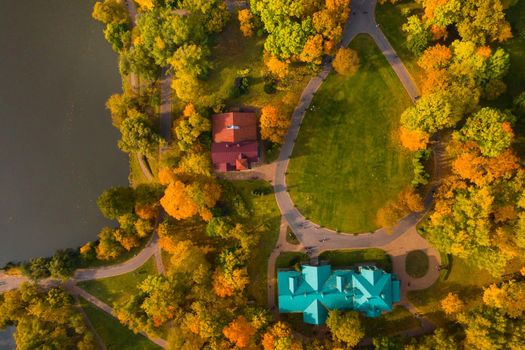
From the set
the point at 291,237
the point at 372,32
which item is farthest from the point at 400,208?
the point at 372,32

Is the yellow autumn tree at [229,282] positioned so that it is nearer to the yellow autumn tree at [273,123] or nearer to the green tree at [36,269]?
the yellow autumn tree at [273,123]

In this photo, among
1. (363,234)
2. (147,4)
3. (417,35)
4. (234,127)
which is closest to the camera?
A: (417,35)

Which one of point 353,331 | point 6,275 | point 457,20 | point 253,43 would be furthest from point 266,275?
point 457,20

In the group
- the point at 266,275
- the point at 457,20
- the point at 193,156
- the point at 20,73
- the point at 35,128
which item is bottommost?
the point at 266,275

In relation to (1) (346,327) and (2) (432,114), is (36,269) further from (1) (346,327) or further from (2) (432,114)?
(2) (432,114)

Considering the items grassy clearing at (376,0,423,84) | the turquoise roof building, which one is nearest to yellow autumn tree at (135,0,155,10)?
grassy clearing at (376,0,423,84)

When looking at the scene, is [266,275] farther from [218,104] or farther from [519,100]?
[519,100]
